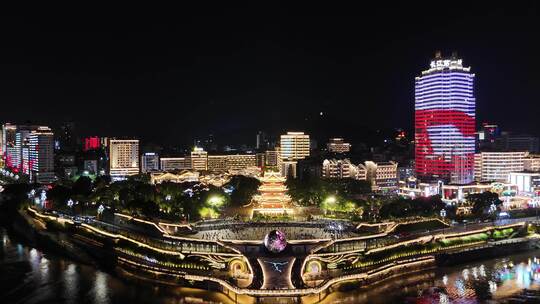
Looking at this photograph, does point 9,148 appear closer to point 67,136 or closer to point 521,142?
point 67,136

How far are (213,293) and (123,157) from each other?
2120 inches

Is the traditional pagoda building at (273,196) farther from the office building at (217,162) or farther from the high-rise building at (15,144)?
the high-rise building at (15,144)

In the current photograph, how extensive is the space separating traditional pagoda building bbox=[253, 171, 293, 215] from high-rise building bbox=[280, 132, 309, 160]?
35765mm

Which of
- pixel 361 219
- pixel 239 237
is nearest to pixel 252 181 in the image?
pixel 361 219

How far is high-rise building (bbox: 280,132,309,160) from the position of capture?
7056cm

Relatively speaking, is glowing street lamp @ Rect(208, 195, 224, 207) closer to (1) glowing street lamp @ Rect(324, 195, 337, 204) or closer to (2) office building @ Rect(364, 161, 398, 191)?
(1) glowing street lamp @ Rect(324, 195, 337, 204)

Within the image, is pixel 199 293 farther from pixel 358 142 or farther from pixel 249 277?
pixel 358 142

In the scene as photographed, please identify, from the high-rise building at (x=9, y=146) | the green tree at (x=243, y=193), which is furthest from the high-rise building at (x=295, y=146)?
the high-rise building at (x=9, y=146)

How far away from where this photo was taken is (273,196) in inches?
1351

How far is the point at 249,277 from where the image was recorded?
21547mm

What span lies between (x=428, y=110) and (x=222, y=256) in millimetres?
31077

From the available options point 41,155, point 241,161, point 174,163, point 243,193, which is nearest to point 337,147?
point 241,161

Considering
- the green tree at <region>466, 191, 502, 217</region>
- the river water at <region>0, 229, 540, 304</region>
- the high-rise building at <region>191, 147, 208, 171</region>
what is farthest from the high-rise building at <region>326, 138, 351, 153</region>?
the river water at <region>0, 229, 540, 304</region>

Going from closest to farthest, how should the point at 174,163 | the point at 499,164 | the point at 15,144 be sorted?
the point at 499,164 → the point at 174,163 → the point at 15,144
